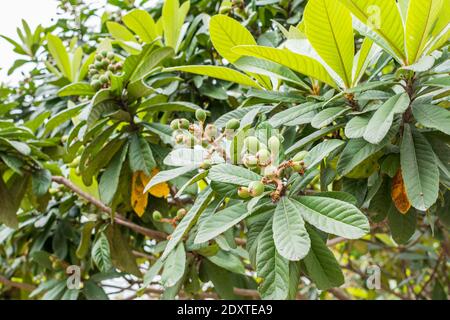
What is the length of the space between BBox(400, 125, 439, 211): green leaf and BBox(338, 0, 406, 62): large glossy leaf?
0.55ft

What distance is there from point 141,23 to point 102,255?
71 centimetres

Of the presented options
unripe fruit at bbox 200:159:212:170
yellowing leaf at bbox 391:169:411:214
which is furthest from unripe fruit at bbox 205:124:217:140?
yellowing leaf at bbox 391:169:411:214

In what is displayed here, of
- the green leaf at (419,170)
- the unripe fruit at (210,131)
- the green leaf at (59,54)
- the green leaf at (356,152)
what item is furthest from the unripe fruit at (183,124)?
the green leaf at (59,54)

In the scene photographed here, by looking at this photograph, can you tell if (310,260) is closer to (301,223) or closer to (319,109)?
(301,223)

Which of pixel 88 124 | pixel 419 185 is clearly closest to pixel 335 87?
pixel 419 185

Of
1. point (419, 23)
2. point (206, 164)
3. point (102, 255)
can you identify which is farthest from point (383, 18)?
point (102, 255)

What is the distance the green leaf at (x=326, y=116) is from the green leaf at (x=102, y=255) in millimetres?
855

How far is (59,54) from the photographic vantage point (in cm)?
182

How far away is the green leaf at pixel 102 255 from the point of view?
1502 millimetres

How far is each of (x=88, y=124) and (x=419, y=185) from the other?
75 centimetres

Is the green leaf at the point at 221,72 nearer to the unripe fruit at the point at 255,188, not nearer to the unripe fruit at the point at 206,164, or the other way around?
the unripe fruit at the point at 206,164

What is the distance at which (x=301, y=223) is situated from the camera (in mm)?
770
